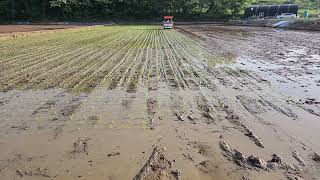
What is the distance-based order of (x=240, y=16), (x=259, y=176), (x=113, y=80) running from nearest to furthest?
(x=259, y=176)
(x=113, y=80)
(x=240, y=16)

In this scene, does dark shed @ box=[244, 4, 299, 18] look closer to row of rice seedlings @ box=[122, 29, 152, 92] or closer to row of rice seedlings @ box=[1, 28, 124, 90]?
row of rice seedlings @ box=[122, 29, 152, 92]

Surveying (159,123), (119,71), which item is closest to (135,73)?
(119,71)

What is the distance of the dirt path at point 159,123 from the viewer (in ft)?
16.8

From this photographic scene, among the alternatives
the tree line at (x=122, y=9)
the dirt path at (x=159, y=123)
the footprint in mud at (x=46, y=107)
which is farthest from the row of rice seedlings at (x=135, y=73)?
the tree line at (x=122, y=9)

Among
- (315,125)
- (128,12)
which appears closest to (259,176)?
(315,125)

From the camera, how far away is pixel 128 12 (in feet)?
233

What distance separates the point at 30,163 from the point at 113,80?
6.21 m

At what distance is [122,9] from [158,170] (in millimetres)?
68556

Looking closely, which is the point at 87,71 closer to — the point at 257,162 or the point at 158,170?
the point at 158,170

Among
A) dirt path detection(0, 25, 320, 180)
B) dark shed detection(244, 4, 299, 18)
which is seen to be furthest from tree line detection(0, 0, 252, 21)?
dirt path detection(0, 25, 320, 180)

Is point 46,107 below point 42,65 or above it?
above

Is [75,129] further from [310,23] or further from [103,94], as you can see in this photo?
[310,23]

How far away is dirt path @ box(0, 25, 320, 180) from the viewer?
5.13 m

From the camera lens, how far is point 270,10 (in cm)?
6400
